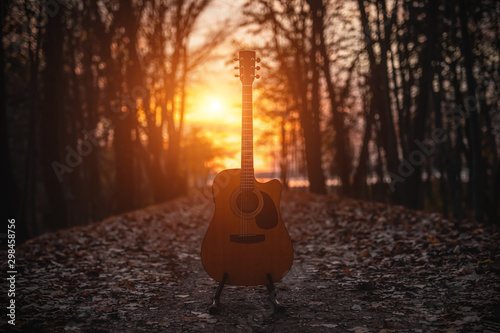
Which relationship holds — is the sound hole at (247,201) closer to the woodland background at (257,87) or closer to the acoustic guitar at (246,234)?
the acoustic guitar at (246,234)

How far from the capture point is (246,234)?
439cm

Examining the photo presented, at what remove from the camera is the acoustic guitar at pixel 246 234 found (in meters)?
4.39

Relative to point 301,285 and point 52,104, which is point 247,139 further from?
point 52,104

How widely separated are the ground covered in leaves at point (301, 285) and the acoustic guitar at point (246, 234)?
1.42ft

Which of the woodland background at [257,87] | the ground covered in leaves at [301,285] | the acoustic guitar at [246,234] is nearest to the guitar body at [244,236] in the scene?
the acoustic guitar at [246,234]

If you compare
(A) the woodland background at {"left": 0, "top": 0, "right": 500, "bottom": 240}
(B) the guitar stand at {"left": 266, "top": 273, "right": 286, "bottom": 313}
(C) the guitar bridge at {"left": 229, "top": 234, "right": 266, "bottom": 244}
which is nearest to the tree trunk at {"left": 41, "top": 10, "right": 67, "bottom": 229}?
(A) the woodland background at {"left": 0, "top": 0, "right": 500, "bottom": 240}

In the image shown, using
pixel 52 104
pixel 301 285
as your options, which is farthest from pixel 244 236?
pixel 52 104

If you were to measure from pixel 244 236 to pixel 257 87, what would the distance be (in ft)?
63.7

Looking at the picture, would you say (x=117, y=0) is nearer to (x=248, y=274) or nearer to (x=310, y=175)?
(x=310, y=175)

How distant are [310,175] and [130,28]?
9406mm

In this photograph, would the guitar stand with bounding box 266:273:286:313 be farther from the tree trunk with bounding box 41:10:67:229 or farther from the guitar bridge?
the tree trunk with bounding box 41:10:67:229

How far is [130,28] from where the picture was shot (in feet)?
55.5

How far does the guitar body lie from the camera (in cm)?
439

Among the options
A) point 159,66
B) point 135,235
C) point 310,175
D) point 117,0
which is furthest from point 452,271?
point 159,66
